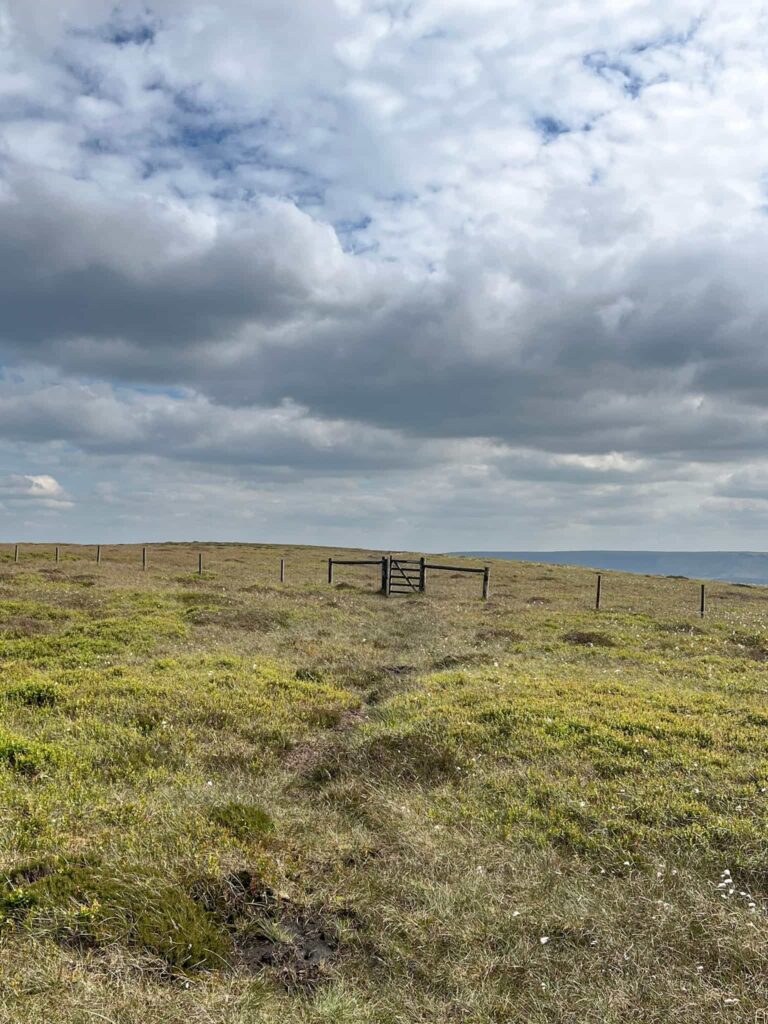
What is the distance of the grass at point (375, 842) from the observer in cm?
601

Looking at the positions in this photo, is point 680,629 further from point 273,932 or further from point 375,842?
point 273,932

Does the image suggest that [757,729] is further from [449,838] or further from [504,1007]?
[504,1007]

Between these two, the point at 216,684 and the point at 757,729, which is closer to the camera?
the point at 757,729

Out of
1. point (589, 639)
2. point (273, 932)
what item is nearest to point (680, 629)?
point (589, 639)

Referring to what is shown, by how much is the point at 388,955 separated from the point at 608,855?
3.40m

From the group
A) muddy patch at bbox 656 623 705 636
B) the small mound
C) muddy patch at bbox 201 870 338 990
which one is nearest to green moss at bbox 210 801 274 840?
muddy patch at bbox 201 870 338 990

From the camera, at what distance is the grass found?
6012mm

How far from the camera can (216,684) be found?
16375mm

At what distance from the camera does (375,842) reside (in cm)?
892

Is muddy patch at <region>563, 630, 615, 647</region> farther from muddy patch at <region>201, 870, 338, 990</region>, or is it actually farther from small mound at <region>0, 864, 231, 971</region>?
small mound at <region>0, 864, 231, 971</region>

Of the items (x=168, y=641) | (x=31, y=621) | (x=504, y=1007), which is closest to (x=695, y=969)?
(x=504, y=1007)

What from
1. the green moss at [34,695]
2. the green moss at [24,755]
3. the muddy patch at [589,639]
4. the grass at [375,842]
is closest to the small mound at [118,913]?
the grass at [375,842]

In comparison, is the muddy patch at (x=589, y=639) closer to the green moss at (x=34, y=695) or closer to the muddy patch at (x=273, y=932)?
the green moss at (x=34, y=695)

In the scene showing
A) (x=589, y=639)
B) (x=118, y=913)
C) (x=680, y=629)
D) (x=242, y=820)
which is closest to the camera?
(x=118, y=913)
